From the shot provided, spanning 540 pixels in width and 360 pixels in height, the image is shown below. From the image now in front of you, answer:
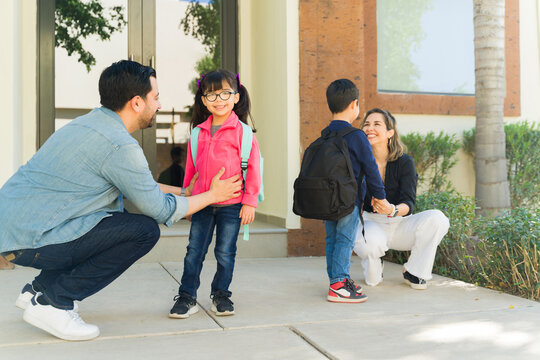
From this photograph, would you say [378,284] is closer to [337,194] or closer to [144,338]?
[337,194]

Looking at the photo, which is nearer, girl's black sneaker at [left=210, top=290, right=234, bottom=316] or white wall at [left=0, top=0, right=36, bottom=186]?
girl's black sneaker at [left=210, top=290, right=234, bottom=316]

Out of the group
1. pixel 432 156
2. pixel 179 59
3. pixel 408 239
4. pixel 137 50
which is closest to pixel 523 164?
pixel 432 156

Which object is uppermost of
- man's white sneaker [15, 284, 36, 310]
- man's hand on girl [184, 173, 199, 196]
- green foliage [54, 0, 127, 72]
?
green foliage [54, 0, 127, 72]

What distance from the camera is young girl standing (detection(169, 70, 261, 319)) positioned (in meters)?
3.14

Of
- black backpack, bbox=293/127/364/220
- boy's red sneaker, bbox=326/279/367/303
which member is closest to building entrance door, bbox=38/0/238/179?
black backpack, bbox=293/127/364/220

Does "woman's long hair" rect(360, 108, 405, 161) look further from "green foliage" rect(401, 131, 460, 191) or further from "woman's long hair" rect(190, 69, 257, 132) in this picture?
"green foliage" rect(401, 131, 460, 191)

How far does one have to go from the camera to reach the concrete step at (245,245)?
5020 mm

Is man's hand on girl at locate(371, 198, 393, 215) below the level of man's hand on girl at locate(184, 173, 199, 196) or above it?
below

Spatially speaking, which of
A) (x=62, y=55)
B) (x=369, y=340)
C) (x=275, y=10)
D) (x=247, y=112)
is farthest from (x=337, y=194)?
(x=62, y=55)

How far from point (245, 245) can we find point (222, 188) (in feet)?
7.59

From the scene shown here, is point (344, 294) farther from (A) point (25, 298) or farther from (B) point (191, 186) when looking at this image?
(A) point (25, 298)

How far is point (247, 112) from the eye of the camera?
3438 mm

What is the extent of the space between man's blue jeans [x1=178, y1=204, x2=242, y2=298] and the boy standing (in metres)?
0.74

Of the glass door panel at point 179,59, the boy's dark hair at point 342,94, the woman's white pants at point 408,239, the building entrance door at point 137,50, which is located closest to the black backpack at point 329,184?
the boy's dark hair at point 342,94
